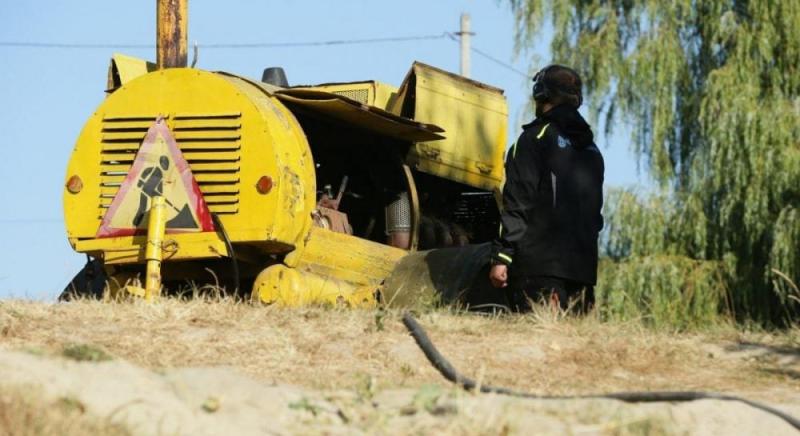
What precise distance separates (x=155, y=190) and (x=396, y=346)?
2923mm

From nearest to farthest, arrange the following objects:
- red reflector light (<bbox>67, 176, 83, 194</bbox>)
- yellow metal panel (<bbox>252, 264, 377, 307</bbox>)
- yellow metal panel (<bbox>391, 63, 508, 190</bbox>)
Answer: yellow metal panel (<bbox>252, 264, 377, 307</bbox>) < red reflector light (<bbox>67, 176, 83, 194</bbox>) < yellow metal panel (<bbox>391, 63, 508, 190</bbox>)

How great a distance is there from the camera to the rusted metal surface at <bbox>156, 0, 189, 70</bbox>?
40.0ft

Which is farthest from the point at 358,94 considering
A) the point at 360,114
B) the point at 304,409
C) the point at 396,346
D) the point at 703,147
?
the point at 703,147

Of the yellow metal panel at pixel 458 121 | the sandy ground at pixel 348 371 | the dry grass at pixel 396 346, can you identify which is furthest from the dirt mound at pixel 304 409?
the yellow metal panel at pixel 458 121

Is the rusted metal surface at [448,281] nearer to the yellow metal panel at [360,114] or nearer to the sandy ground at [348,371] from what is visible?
the yellow metal panel at [360,114]

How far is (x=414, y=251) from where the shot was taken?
12.2 metres

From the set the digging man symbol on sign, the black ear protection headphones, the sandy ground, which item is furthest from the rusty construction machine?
the black ear protection headphones

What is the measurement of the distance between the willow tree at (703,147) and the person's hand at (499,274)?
8.58m

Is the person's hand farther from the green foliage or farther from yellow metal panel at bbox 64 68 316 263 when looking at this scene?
the green foliage

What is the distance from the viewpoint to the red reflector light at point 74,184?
11.1 meters

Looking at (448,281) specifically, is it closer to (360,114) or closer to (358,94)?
(360,114)

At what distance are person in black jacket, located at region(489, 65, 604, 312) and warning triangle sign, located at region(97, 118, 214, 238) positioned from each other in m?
2.10

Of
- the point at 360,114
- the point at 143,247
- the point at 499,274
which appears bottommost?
the point at 499,274

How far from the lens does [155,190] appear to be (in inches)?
428
